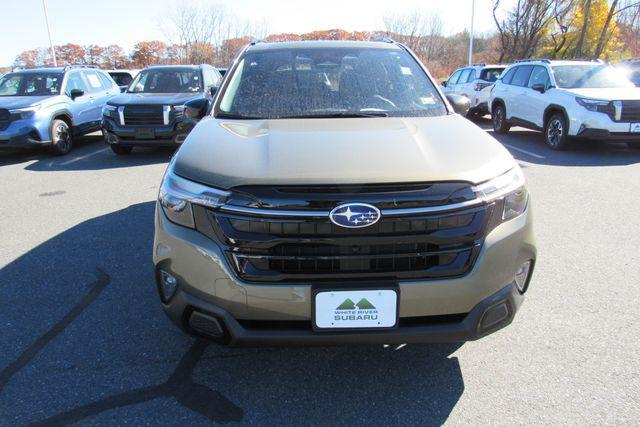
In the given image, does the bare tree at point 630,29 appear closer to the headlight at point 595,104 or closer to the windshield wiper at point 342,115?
the headlight at point 595,104

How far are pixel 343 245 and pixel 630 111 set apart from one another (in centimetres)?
863

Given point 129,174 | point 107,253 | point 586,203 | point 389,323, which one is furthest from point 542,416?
point 129,174

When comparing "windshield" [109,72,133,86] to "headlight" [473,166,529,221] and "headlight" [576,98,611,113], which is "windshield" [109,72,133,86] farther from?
"headlight" [473,166,529,221]

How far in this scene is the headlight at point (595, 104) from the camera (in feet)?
28.2

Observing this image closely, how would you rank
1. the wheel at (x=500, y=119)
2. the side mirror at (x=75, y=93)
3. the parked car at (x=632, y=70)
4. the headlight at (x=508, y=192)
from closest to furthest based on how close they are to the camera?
1. the headlight at (x=508, y=192)
2. the side mirror at (x=75, y=93)
3. the wheel at (x=500, y=119)
4. the parked car at (x=632, y=70)

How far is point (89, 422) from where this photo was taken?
2.25 meters

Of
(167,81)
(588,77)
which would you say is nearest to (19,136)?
(167,81)

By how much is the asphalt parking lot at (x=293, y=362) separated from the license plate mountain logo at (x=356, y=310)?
21.6 inches

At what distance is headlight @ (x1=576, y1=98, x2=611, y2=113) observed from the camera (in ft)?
28.2

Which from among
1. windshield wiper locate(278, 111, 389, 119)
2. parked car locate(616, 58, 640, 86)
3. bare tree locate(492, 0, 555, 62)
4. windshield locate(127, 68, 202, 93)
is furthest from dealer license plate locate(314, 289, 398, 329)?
bare tree locate(492, 0, 555, 62)

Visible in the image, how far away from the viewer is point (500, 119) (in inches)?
475

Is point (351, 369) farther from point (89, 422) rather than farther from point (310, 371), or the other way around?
point (89, 422)

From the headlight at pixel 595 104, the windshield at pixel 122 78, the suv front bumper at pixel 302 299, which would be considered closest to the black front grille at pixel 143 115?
the suv front bumper at pixel 302 299

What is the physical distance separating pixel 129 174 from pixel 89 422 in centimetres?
602
